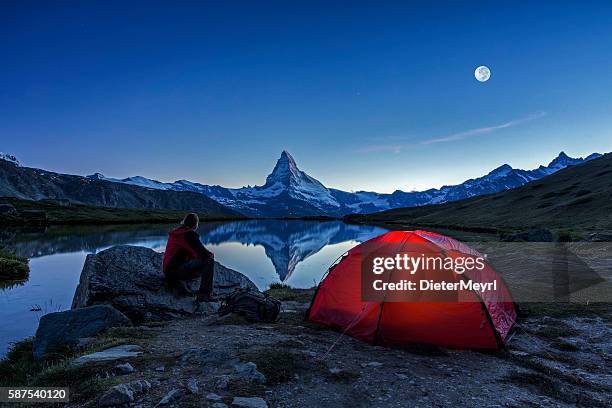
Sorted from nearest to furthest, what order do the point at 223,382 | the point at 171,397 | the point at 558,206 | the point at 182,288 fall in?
the point at 171,397
the point at 223,382
the point at 182,288
the point at 558,206

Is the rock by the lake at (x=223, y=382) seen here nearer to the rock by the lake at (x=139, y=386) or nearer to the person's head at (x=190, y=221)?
the rock by the lake at (x=139, y=386)

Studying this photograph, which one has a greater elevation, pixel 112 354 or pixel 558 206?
pixel 558 206

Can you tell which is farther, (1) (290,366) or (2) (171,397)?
(1) (290,366)

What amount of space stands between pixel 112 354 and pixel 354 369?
538 centimetres

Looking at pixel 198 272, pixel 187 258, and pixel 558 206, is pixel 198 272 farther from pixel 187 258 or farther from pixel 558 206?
pixel 558 206

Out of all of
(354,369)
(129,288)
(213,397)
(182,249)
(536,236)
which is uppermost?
(536,236)

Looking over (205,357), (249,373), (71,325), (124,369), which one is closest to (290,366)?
(249,373)

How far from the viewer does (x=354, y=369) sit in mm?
8508

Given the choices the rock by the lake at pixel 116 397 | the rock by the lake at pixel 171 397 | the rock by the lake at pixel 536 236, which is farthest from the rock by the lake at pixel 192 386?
the rock by the lake at pixel 536 236

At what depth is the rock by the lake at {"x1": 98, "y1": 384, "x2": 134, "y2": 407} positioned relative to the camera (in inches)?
248

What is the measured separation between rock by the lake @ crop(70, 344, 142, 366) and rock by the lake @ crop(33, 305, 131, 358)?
1.93 m

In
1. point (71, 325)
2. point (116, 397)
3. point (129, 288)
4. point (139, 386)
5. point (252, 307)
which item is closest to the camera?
point (116, 397)

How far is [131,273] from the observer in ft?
45.3

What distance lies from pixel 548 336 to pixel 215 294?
11.8m
